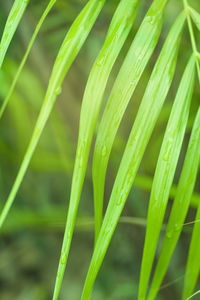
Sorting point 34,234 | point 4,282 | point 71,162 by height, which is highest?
point 71,162

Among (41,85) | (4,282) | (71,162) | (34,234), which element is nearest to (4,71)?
(41,85)

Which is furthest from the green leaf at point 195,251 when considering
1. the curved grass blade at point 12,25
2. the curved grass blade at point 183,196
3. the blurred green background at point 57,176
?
the blurred green background at point 57,176

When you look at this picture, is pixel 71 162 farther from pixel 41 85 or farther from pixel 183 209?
pixel 183 209

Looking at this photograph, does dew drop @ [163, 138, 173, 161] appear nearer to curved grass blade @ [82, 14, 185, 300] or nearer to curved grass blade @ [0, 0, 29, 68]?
curved grass blade @ [82, 14, 185, 300]

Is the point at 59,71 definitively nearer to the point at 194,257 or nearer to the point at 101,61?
the point at 101,61

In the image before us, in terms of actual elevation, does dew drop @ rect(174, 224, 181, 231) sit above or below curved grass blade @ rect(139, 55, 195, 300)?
below

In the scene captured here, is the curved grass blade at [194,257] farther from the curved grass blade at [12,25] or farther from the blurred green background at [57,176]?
the blurred green background at [57,176]

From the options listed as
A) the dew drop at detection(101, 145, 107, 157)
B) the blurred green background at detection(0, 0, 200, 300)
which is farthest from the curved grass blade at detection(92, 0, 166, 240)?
the blurred green background at detection(0, 0, 200, 300)
